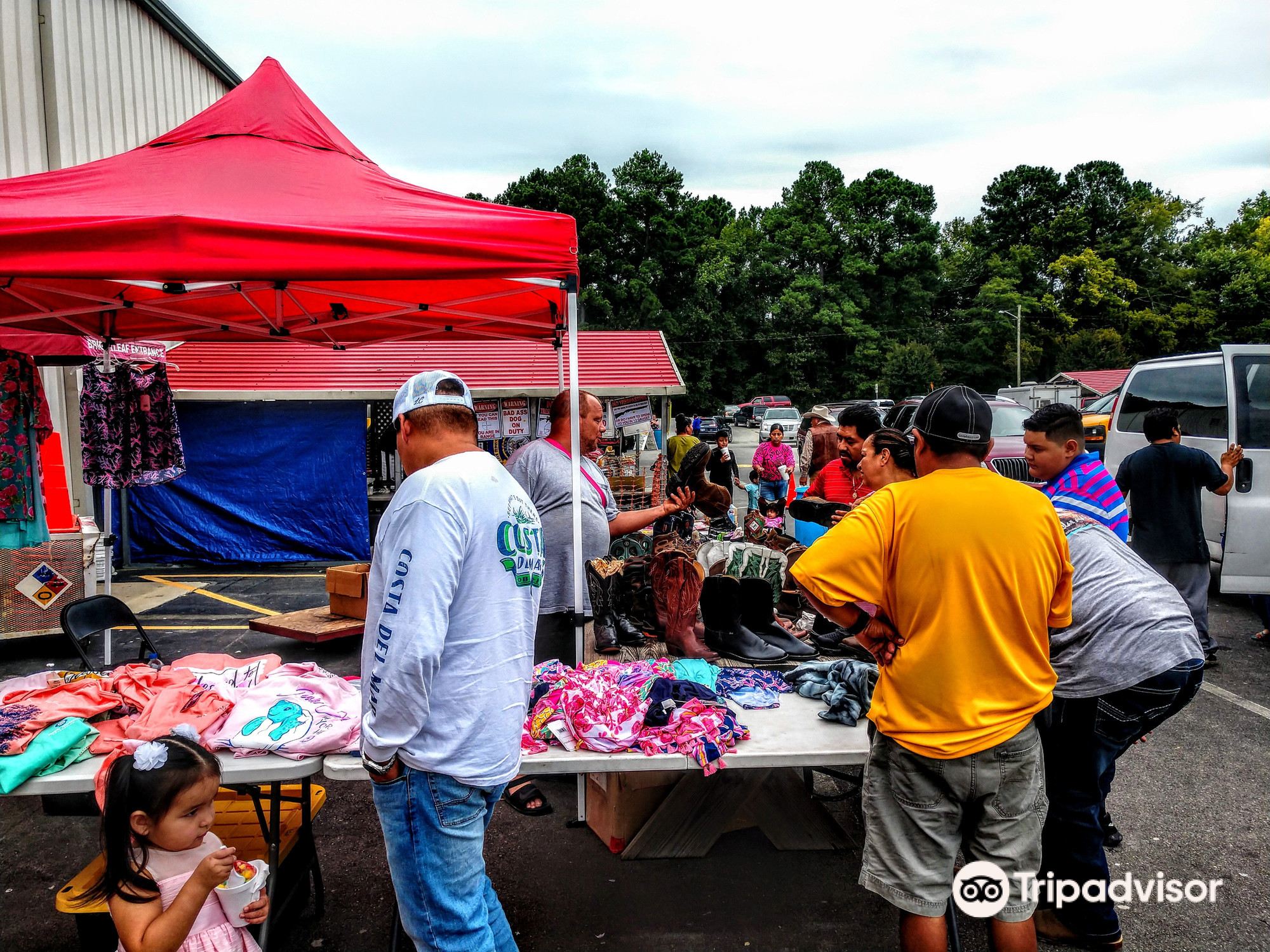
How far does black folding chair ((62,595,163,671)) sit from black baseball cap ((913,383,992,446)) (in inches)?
166

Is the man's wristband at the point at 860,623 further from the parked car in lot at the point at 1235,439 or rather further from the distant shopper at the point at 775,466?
the distant shopper at the point at 775,466

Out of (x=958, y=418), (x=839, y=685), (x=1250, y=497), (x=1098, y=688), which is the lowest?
(x=839, y=685)

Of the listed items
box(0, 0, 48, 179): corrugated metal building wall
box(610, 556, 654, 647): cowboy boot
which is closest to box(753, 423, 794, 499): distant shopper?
box(610, 556, 654, 647): cowboy boot

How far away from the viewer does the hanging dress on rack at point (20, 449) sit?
4797mm

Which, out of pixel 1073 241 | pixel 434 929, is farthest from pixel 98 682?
pixel 1073 241

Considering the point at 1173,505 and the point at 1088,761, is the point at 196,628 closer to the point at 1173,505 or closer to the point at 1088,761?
the point at 1088,761

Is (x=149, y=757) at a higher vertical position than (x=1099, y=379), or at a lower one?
lower

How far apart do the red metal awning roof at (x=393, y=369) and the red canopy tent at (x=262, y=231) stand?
17.6 ft

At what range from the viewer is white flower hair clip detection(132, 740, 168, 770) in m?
2.03

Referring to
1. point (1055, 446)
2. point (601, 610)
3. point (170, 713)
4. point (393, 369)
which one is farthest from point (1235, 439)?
point (393, 369)

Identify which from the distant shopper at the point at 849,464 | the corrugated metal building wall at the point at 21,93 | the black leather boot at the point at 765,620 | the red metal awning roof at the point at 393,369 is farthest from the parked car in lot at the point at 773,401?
the black leather boot at the point at 765,620

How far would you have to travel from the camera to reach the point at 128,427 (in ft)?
22.4

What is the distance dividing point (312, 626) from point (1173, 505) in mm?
7001

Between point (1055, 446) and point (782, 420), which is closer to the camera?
point (1055, 446)
